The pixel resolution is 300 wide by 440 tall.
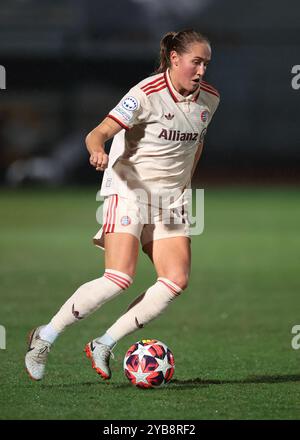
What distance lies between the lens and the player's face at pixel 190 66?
6285 millimetres

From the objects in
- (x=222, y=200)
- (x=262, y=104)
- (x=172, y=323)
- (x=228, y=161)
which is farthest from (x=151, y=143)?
(x=262, y=104)

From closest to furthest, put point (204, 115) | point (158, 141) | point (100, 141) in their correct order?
point (100, 141), point (158, 141), point (204, 115)

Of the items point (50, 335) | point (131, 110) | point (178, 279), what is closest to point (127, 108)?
point (131, 110)

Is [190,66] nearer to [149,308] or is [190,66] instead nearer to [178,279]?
[178,279]

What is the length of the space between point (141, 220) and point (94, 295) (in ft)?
1.88

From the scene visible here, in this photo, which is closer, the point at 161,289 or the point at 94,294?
the point at 94,294

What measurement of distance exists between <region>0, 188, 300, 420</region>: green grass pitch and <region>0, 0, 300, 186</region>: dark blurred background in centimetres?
A: 1020

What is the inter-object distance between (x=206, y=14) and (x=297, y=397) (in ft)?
96.7

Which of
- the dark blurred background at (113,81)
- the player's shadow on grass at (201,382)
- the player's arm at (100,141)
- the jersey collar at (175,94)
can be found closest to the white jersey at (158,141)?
the jersey collar at (175,94)

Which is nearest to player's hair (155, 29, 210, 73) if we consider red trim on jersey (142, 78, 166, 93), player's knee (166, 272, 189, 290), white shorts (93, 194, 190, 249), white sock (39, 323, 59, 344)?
red trim on jersey (142, 78, 166, 93)

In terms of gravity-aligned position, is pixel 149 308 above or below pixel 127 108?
below

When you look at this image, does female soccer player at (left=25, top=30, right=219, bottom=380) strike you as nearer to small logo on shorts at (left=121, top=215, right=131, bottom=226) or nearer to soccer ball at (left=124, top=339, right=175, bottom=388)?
small logo on shorts at (left=121, top=215, right=131, bottom=226)

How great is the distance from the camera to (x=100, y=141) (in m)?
6.08

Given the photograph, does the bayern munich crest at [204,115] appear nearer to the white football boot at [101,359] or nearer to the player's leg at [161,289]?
the player's leg at [161,289]
